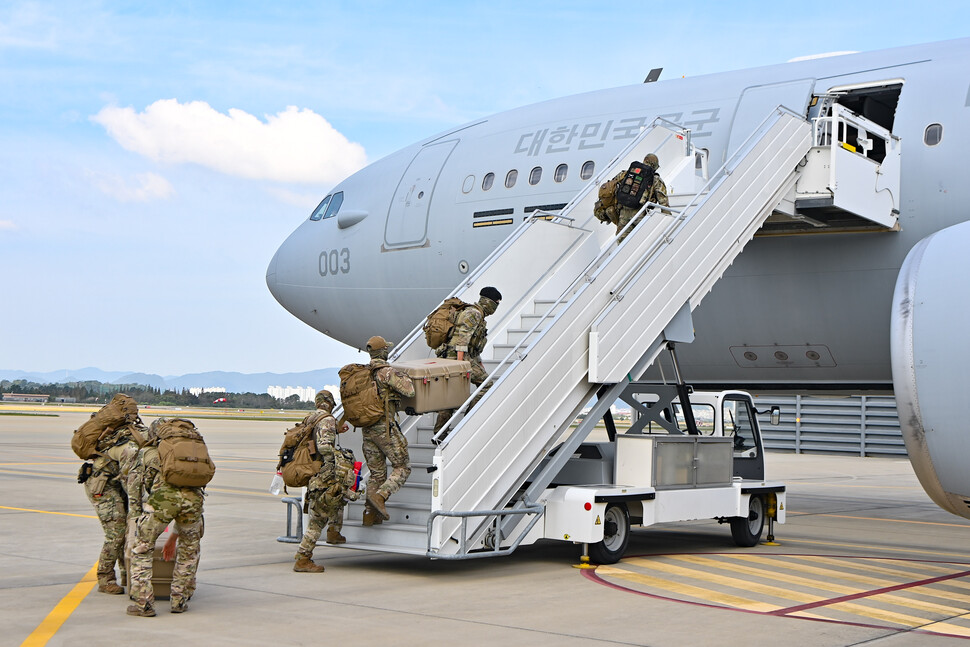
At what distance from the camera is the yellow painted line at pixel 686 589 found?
28.8ft

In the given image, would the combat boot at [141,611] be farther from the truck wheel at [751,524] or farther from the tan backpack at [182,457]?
the truck wheel at [751,524]

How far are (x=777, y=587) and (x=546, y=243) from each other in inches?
212

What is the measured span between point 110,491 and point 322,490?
1823mm

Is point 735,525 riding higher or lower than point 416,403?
lower

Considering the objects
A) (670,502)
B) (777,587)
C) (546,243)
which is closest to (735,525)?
(670,502)

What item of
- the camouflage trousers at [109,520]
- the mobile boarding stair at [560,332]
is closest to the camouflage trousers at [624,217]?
the mobile boarding stair at [560,332]

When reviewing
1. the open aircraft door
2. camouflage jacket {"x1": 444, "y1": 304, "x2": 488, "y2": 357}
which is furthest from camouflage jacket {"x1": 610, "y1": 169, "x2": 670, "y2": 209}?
the open aircraft door

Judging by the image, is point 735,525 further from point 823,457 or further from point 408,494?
point 823,457

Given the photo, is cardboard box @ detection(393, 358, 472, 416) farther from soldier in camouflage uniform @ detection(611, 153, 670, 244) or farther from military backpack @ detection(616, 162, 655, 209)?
military backpack @ detection(616, 162, 655, 209)

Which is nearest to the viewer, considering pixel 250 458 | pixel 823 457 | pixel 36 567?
pixel 36 567

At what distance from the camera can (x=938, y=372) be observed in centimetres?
841

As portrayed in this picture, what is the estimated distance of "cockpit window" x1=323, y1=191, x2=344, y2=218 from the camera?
65.1 ft

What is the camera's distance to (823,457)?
1640 inches

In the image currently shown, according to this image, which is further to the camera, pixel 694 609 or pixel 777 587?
pixel 777 587
